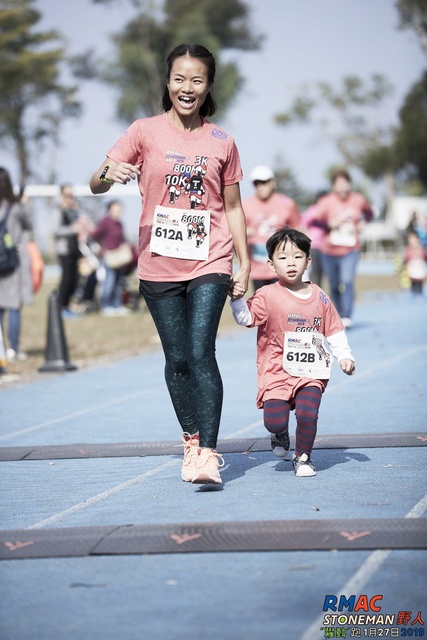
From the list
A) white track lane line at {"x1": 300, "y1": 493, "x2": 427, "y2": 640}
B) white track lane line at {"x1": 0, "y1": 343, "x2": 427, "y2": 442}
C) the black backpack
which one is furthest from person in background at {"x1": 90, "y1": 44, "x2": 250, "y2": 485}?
the black backpack

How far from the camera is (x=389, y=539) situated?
504cm

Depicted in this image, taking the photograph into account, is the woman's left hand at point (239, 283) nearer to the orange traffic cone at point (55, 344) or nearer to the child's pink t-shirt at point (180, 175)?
the child's pink t-shirt at point (180, 175)

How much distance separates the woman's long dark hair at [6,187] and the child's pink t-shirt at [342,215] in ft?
15.2

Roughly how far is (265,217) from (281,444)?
6.06 m

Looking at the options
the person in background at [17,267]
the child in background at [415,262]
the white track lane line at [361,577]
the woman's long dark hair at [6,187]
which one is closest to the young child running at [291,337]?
the white track lane line at [361,577]

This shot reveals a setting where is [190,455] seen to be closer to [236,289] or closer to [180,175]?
[236,289]

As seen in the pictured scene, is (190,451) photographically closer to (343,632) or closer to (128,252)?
(343,632)

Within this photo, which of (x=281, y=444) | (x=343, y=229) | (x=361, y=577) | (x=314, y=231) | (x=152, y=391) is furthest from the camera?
(x=314, y=231)

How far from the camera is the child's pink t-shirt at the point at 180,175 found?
20.6 ft

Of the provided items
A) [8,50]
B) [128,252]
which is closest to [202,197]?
[128,252]

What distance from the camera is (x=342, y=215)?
16422 millimetres

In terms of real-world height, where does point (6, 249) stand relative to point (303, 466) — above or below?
above

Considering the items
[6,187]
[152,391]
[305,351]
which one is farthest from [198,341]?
[6,187]

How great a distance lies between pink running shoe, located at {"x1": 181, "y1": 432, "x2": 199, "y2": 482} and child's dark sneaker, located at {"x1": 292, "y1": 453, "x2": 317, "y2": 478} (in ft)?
1.74
